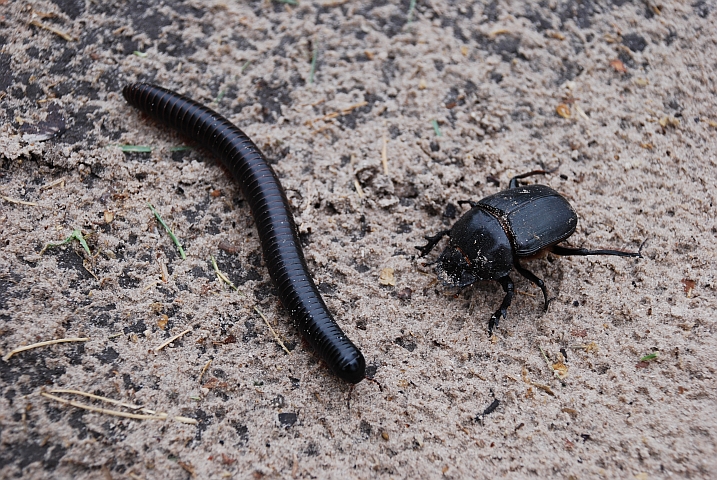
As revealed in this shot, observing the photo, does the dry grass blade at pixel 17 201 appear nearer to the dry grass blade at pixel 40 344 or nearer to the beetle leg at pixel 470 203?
the dry grass blade at pixel 40 344

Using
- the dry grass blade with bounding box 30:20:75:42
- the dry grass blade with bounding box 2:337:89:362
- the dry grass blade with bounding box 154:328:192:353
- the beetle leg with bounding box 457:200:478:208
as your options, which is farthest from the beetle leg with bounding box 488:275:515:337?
the dry grass blade with bounding box 30:20:75:42

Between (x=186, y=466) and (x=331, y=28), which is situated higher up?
(x=331, y=28)

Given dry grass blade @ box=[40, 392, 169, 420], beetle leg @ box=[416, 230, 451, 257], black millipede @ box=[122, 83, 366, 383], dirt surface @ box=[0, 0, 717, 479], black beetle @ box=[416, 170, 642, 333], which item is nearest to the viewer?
dry grass blade @ box=[40, 392, 169, 420]

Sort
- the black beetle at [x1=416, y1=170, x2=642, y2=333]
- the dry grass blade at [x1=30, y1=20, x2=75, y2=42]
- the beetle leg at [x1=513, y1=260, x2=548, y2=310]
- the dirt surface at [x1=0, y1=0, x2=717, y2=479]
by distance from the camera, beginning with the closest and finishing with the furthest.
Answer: the dirt surface at [x1=0, y1=0, x2=717, y2=479], the black beetle at [x1=416, y1=170, x2=642, y2=333], the beetle leg at [x1=513, y1=260, x2=548, y2=310], the dry grass blade at [x1=30, y1=20, x2=75, y2=42]

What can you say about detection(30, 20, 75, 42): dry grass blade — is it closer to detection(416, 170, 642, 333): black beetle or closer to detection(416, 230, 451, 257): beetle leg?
detection(416, 230, 451, 257): beetle leg

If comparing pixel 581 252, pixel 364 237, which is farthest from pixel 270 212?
pixel 581 252

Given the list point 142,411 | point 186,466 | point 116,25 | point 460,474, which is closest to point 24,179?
point 116,25

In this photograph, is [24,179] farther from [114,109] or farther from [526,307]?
[526,307]
